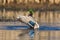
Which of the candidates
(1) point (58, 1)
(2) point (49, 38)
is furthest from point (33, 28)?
(1) point (58, 1)

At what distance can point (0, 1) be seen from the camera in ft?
188

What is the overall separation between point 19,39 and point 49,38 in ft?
5.97

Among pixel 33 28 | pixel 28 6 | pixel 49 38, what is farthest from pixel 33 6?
pixel 49 38

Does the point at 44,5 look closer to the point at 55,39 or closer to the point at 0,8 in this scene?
the point at 0,8

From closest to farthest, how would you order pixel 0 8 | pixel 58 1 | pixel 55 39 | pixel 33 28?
pixel 55 39 → pixel 33 28 → pixel 0 8 → pixel 58 1

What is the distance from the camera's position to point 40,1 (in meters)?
57.9

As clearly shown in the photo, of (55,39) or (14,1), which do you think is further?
(14,1)

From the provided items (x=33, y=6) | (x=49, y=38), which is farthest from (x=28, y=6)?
(x=49, y=38)

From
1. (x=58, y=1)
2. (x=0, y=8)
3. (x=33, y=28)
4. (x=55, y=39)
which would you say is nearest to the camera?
(x=55, y=39)

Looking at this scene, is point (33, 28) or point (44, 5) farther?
point (44, 5)

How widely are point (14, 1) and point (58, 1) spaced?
262 inches

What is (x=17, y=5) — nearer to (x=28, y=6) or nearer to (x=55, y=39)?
(x=28, y=6)

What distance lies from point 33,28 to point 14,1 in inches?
1145

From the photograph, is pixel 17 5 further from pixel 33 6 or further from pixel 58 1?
pixel 58 1
